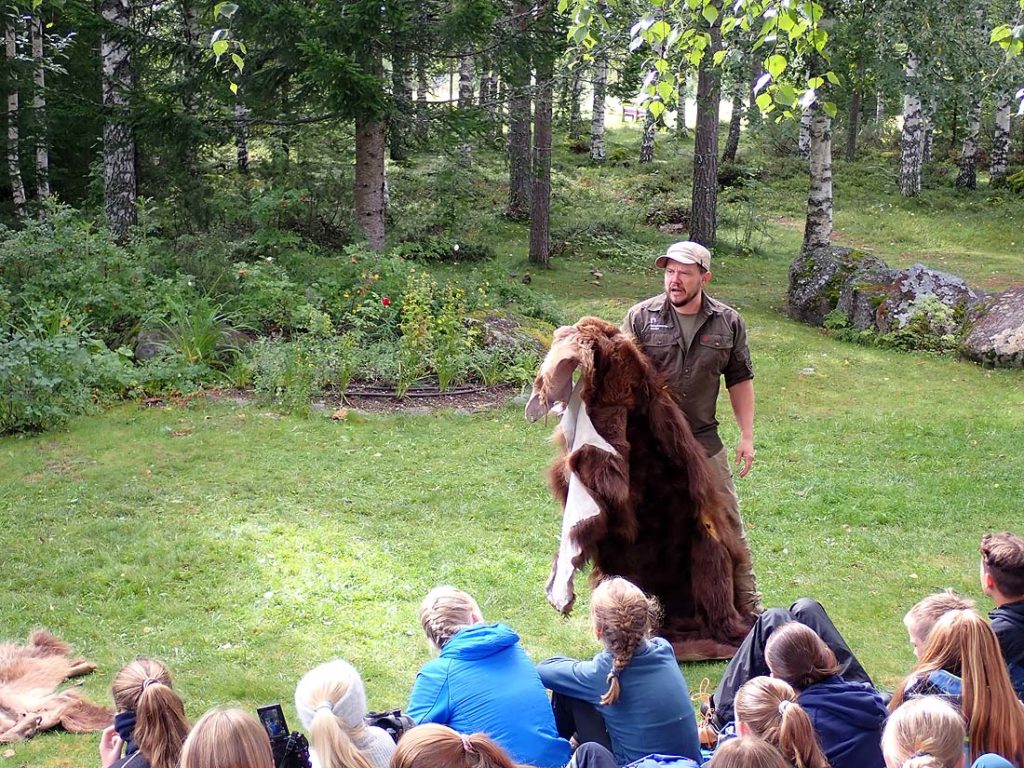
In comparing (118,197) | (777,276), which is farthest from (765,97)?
(777,276)

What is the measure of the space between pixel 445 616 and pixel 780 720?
1.42 meters

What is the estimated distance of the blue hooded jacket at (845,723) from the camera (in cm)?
354

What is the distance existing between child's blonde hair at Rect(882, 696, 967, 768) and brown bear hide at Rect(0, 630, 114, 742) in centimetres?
350

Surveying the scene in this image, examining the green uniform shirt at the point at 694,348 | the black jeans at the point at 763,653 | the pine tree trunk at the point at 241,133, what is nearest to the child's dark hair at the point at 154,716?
A: the black jeans at the point at 763,653

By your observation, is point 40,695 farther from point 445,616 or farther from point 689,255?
point 689,255

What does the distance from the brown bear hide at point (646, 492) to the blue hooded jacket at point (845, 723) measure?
1493 millimetres

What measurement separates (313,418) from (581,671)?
598 centimetres

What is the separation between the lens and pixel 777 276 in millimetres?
17844

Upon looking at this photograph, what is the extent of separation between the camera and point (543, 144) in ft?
55.1

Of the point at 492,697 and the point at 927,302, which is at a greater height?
the point at 927,302

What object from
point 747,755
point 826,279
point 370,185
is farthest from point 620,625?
point 826,279

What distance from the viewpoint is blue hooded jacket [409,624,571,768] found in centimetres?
375

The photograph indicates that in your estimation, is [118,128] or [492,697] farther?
[118,128]

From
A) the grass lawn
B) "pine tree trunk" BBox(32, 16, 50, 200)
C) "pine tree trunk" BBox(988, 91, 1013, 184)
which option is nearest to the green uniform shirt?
the grass lawn
